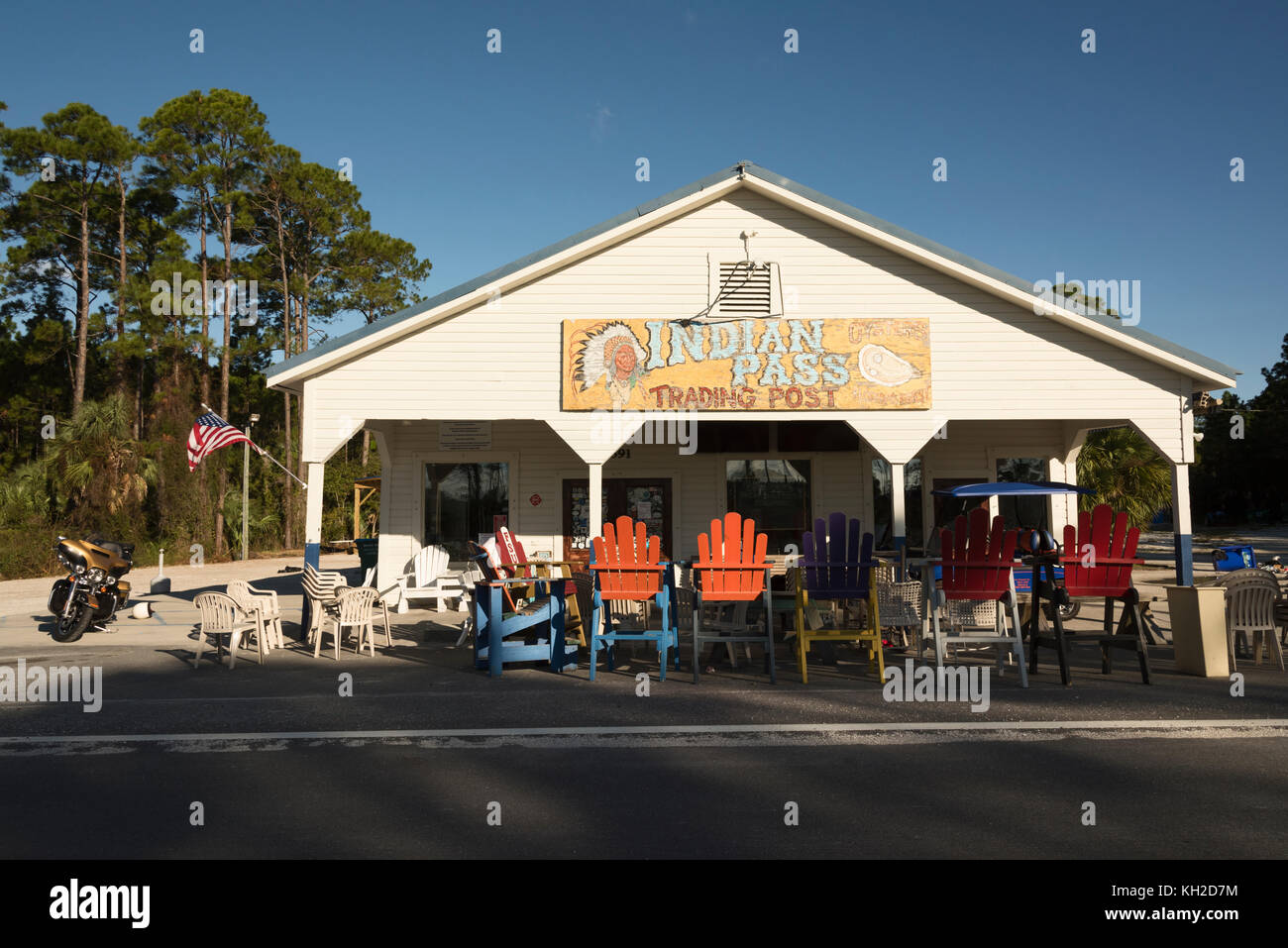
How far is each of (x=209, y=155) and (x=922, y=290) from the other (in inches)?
1395

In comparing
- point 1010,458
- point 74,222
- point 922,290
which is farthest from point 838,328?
point 74,222

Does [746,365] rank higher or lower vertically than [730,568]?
higher

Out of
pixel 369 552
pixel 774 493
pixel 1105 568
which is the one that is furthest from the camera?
pixel 369 552

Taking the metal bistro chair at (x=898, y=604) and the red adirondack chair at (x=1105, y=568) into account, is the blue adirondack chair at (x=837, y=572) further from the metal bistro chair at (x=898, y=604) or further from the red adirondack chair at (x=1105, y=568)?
the red adirondack chair at (x=1105, y=568)

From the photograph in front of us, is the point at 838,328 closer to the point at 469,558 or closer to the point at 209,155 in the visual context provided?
the point at 469,558

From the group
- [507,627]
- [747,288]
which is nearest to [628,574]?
[507,627]

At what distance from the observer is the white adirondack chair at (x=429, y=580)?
14508mm

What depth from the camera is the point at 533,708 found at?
715 centimetres

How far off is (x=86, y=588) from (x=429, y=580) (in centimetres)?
496

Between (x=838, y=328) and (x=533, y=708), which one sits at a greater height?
(x=838, y=328)

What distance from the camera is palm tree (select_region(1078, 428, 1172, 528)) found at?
21.7 meters

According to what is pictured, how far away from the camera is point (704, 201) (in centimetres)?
1309

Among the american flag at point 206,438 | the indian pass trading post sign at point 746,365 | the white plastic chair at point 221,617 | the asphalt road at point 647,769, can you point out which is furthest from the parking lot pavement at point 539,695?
the american flag at point 206,438

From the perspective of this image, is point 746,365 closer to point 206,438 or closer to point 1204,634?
point 1204,634
